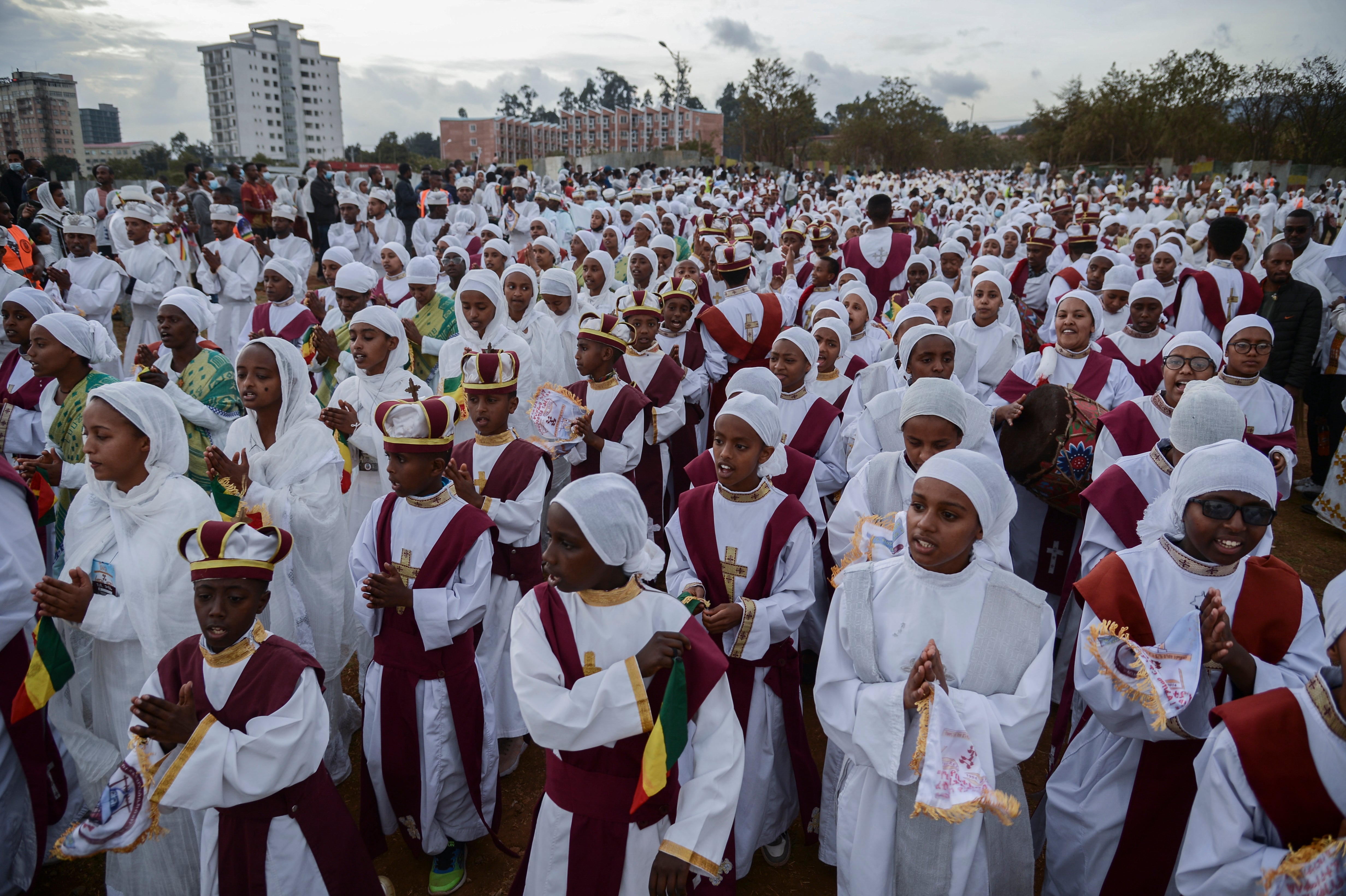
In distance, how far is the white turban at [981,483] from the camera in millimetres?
2387

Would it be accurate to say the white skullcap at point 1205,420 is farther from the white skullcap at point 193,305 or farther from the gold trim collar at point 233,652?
the white skullcap at point 193,305

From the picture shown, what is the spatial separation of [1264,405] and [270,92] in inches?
4945

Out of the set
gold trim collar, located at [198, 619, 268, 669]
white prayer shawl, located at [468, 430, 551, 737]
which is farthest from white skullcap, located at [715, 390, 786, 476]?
gold trim collar, located at [198, 619, 268, 669]

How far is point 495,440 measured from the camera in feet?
13.7

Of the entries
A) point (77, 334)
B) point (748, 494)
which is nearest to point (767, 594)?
point (748, 494)

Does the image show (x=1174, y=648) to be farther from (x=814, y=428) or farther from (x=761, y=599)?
(x=814, y=428)

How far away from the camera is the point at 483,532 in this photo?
133 inches

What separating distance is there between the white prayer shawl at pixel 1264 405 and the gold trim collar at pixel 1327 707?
309 centimetres

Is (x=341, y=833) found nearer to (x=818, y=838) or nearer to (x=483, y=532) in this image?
(x=483, y=532)

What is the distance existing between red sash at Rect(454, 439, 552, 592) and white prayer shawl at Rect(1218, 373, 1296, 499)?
4.02 m

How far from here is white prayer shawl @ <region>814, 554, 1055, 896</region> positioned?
2.37 m

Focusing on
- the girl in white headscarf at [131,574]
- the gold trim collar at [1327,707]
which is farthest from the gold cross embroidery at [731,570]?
the girl in white headscarf at [131,574]

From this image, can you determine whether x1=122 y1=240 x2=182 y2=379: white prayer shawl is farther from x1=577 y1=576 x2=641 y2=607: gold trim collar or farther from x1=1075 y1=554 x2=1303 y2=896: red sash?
x1=1075 y1=554 x2=1303 y2=896: red sash

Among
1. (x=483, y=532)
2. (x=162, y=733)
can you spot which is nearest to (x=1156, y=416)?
(x=483, y=532)
